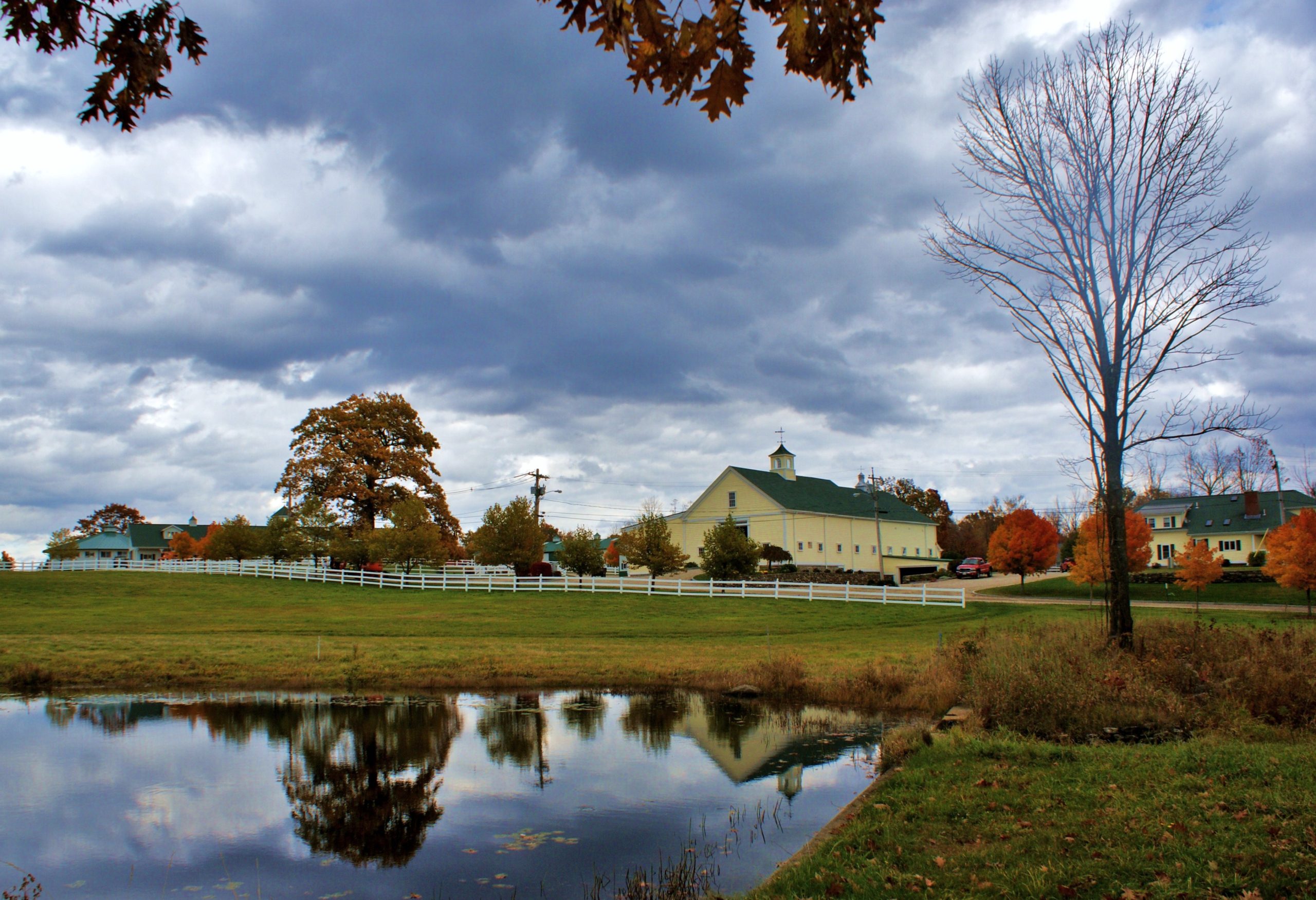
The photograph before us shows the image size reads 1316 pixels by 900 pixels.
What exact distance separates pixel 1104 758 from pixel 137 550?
11123 centimetres

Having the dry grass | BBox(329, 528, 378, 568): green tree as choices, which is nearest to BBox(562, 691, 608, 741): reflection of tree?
the dry grass

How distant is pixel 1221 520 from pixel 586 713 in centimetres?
6403

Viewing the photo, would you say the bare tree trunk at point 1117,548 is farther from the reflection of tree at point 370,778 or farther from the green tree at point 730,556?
the green tree at point 730,556

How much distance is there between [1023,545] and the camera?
148 feet

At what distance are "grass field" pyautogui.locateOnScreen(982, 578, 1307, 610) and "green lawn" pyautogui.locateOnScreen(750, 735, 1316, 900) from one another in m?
27.9

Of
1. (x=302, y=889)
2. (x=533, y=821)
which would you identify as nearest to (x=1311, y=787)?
(x=533, y=821)

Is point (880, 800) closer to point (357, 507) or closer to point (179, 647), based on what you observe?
point (179, 647)

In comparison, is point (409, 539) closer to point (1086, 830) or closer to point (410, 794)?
point (410, 794)

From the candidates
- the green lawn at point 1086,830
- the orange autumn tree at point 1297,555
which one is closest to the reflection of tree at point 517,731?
the green lawn at point 1086,830

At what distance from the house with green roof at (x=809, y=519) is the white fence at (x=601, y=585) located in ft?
28.4

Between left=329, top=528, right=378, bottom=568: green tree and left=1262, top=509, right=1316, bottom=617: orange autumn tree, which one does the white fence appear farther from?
left=1262, top=509, right=1316, bottom=617: orange autumn tree

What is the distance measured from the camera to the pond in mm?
7926

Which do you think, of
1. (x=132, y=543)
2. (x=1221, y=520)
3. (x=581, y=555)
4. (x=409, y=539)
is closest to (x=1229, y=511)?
(x=1221, y=520)

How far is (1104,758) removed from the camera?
866cm
